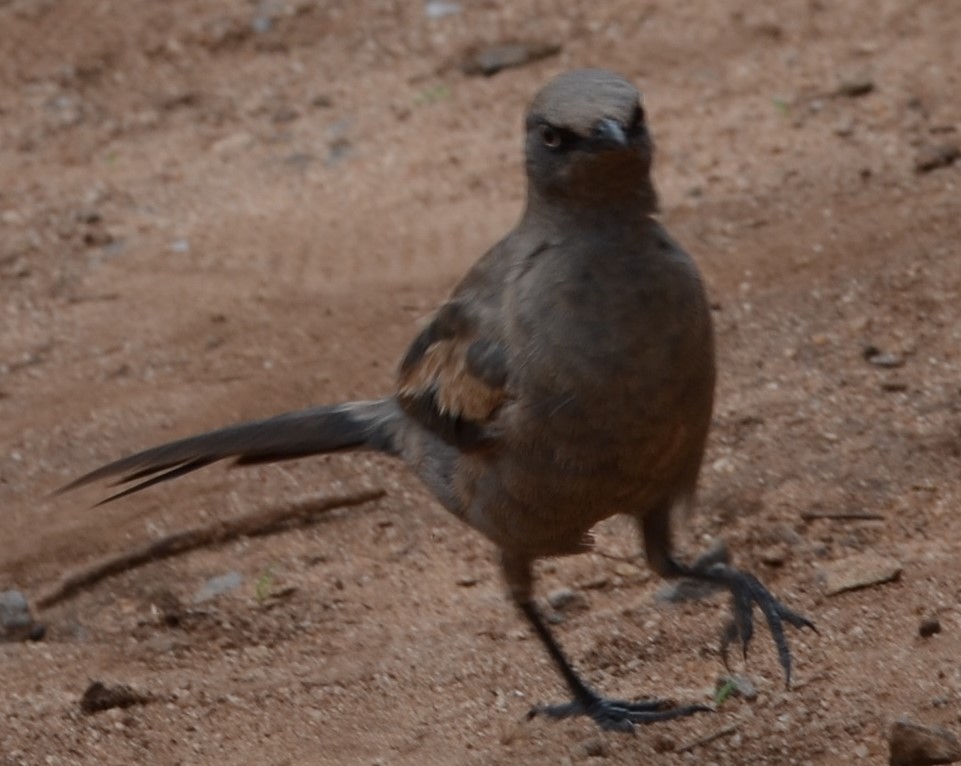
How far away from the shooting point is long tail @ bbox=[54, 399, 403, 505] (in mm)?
5094

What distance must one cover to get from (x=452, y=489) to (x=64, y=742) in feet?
4.26

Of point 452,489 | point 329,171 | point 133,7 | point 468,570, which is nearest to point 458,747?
point 452,489

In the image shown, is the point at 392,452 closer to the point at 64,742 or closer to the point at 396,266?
the point at 64,742

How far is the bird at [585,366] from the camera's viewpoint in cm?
412

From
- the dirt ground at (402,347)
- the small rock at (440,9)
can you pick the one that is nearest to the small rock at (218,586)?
the dirt ground at (402,347)

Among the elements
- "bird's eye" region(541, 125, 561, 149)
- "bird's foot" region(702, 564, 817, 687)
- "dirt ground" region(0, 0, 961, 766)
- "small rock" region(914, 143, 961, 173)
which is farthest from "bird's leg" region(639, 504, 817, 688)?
"small rock" region(914, 143, 961, 173)

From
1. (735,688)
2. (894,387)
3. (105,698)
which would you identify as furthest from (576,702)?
(894,387)

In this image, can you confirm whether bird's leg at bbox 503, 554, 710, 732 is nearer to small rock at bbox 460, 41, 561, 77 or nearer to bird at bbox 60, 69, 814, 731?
bird at bbox 60, 69, 814, 731

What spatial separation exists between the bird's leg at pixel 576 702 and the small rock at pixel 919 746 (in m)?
0.78

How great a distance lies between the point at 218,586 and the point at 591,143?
2431mm

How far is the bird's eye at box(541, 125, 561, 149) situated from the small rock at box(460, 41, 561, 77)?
4561 millimetres

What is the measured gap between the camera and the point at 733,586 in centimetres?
446

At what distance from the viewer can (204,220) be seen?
26.3 ft

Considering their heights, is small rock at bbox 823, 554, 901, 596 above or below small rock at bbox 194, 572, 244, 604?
above
